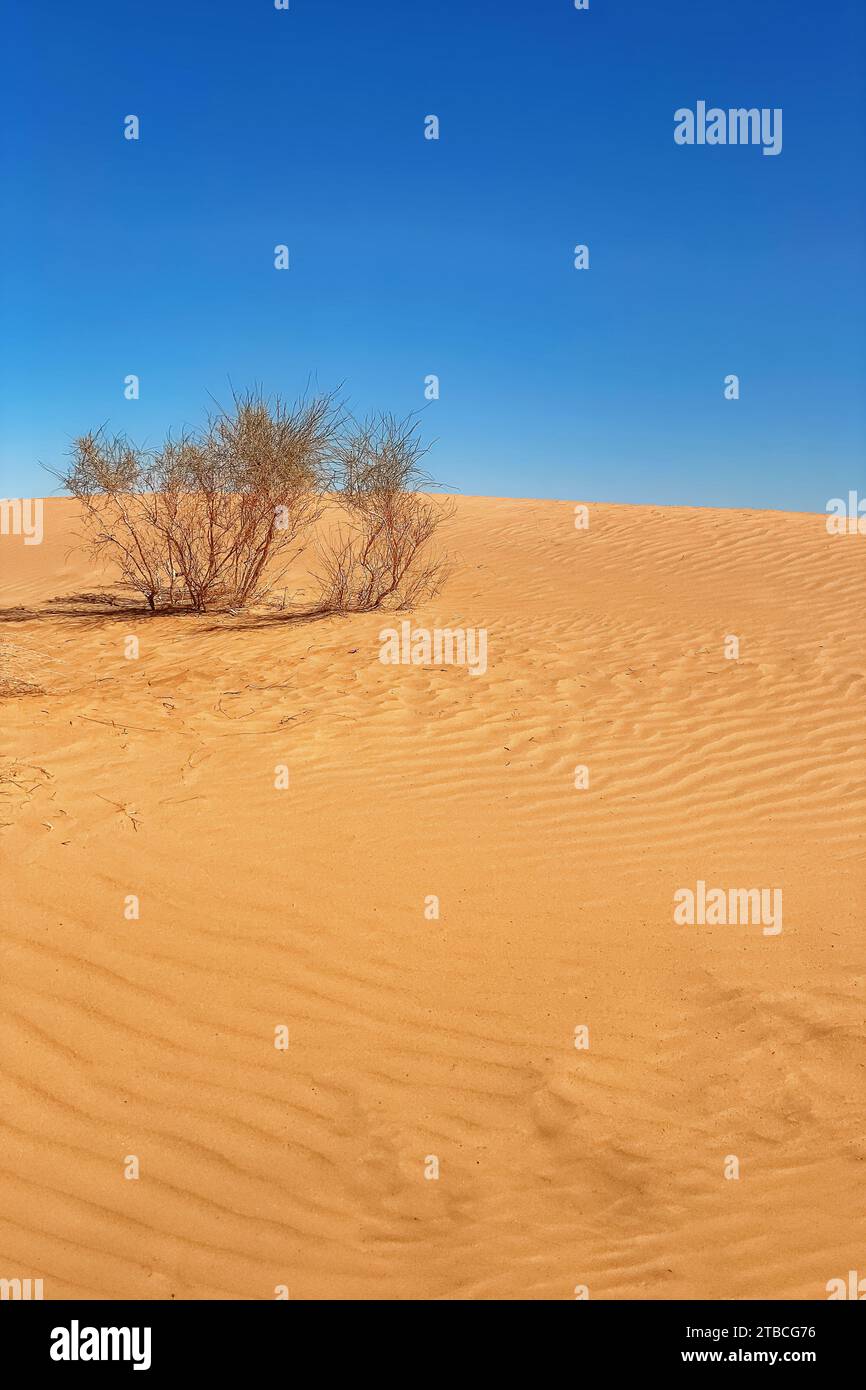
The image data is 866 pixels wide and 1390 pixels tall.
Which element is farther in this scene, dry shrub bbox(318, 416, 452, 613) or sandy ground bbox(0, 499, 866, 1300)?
dry shrub bbox(318, 416, 452, 613)

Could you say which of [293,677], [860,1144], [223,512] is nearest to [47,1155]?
[860,1144]

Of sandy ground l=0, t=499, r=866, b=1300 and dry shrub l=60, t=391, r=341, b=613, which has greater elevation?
dry shrub l=60, t=391, r=341, b=613

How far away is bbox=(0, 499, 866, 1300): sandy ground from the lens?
8.62 feet

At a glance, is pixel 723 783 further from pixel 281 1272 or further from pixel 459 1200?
pixel 281 1272

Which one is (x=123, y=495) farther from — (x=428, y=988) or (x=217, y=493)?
(x=428, y=988)

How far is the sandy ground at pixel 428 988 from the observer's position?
2.63 m

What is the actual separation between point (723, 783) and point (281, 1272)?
4.26 m

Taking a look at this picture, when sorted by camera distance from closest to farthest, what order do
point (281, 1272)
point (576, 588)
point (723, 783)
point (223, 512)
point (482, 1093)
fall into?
point (281, 1272), point (482, 1093), point (723, 783), point (223, 512), point (576, 588)

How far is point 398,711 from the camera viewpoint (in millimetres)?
7020

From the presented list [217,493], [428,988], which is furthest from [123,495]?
→ [428,988]

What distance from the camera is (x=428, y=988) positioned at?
3764 millimetres

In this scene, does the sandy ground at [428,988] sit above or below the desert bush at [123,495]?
below

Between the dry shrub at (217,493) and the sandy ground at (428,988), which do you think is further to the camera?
the dry shrub at (217,493)

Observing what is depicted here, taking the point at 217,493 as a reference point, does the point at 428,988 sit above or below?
below
